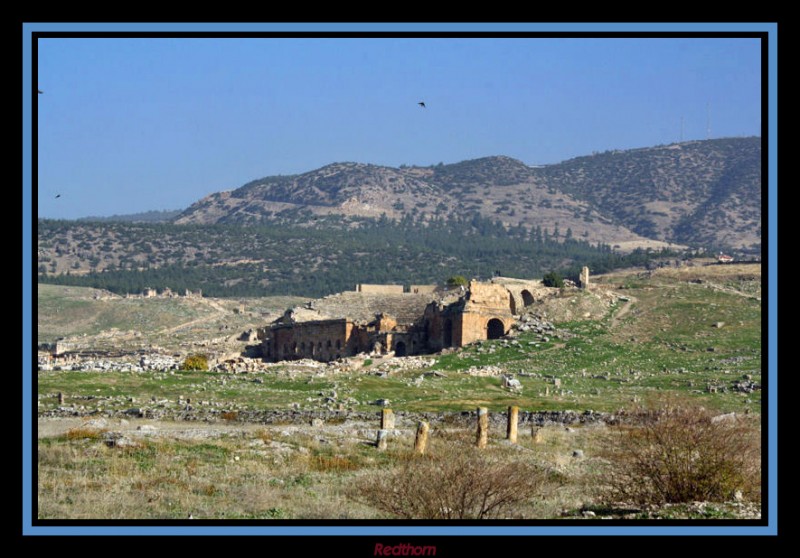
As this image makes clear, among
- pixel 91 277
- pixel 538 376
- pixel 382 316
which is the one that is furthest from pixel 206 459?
pixel 91 277

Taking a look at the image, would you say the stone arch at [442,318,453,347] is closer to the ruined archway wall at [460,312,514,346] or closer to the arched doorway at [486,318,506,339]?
the ruined archway wall at [460,312,514,346]

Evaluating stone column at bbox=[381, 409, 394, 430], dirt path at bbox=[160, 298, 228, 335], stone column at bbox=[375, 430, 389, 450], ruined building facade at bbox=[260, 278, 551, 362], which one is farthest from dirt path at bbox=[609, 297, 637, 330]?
dirt path at bbox=[160, 298, 228, 335]

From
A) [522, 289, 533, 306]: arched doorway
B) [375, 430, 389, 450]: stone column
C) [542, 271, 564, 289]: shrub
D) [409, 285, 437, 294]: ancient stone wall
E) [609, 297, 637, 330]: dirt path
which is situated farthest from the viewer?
[409, 285, 437, 294]: ancient stone wall

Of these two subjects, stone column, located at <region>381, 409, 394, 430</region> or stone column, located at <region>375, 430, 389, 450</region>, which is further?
stone column, located at <region>381, 409, 394, 430</region>

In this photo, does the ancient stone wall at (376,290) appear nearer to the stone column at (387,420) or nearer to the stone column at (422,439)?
the stone column at (387,420)

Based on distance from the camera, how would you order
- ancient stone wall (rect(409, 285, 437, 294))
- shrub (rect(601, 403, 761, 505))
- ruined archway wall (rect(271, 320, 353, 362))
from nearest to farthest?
shrub (rect(601, 403, 761, 505))
ruined archway wall (rect(271, 320, 353, 362))
ancient stone wall (rect(409, 285, 437, 294))

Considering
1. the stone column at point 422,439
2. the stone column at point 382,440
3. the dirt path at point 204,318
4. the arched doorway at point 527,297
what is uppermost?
the arched doorway at point 527,297

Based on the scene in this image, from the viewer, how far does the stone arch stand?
63.1 metres

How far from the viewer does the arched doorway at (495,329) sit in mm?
63625

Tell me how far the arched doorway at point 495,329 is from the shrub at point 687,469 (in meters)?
42.8

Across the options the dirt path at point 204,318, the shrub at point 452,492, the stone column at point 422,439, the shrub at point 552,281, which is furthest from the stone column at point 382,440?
the dirt path at point 204,318

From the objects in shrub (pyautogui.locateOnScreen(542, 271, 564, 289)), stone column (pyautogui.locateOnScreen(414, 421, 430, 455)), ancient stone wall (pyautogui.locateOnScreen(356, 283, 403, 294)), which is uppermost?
shrub (pyautogui.locateOnScreen(542, 271, 564, 289))
